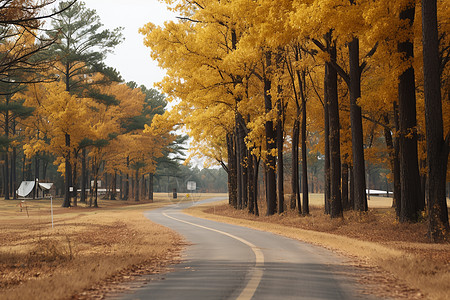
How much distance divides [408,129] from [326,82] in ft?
22.0

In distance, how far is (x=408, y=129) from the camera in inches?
631

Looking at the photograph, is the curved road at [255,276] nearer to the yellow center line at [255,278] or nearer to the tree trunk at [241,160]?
the yellow center line at [255,278]

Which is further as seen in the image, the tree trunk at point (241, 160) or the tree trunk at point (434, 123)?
the tree trunk at point (241, 160)

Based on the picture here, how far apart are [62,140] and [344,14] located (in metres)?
36.6

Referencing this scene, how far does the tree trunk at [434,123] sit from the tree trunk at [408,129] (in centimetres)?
214

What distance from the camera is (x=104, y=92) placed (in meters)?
54.7

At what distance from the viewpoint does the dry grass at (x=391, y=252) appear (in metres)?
7.52

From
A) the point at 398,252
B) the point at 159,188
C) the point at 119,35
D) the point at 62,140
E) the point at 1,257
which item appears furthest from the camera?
the point at 159,188

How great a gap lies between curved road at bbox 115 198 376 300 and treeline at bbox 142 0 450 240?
16.9ft

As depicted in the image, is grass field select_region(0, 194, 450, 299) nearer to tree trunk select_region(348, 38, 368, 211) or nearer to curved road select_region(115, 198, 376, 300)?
curved road select_region(115, 198, 376, 300)

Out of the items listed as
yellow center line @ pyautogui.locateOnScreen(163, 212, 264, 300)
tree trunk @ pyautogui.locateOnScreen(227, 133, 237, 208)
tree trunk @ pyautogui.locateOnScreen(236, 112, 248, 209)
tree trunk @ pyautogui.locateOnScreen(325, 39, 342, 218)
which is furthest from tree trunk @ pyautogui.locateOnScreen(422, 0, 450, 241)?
tree trunk @ pyautogui.locateOnScreen(227, 133, 237, 208)

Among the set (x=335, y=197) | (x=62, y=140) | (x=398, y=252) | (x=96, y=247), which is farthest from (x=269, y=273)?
(x=62, y=140)

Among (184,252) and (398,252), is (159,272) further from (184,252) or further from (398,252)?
(398,252)

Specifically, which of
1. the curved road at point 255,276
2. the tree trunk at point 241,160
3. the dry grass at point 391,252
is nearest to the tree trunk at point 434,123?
the dry grass at point 391,252
